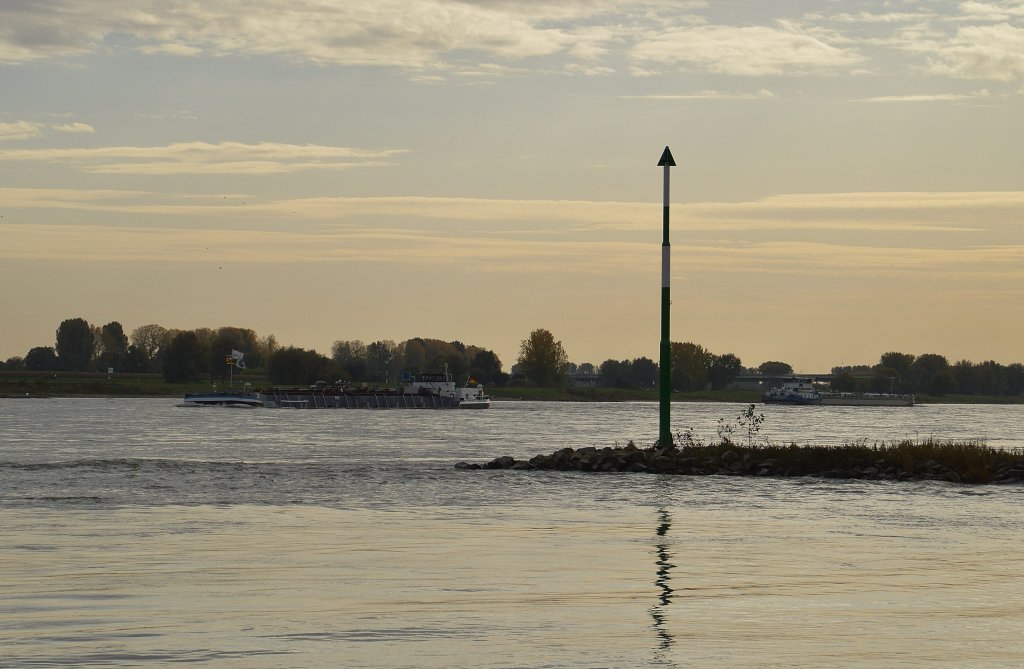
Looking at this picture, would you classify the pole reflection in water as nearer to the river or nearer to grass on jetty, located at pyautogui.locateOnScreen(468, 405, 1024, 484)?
the river

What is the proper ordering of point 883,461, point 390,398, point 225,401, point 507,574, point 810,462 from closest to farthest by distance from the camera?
point 507,574
point 883,461
point 810,462
point 225,401
point 390,398

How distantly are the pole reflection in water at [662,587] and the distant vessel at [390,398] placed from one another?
517 ft

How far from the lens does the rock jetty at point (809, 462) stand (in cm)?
4341

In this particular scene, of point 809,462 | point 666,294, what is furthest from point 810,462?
point 666,294

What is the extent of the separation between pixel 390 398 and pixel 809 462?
14343cm

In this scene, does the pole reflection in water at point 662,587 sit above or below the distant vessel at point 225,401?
below

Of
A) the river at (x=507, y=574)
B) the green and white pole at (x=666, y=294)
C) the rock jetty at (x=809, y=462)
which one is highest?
the green and white pole at (x=666, y=294)

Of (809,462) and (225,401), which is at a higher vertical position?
(225,401)

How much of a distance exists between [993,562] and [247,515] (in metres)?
15.6

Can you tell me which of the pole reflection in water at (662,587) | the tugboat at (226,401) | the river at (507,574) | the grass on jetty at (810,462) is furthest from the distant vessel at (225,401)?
the pole reflection in water at (662,587)

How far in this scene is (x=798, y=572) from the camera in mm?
19672

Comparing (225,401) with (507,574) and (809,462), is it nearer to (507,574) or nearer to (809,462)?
(809,462)

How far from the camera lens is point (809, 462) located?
46.1 meters

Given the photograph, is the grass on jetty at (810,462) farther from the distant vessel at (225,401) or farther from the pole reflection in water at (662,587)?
the distant vessel at (225,401)
